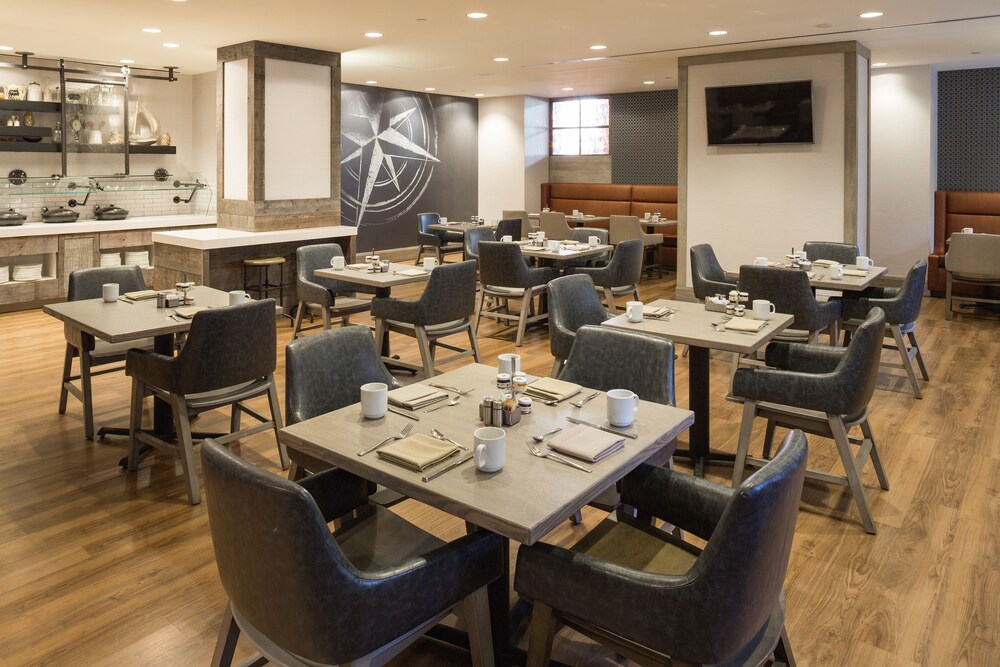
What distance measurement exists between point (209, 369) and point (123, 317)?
0.71m

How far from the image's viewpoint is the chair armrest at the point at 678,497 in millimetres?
1970

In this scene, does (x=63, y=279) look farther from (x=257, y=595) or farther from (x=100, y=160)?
(x=257, y=595)

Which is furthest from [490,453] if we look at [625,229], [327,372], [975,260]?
[625,229]

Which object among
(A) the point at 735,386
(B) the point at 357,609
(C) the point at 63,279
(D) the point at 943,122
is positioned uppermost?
(D) the point at 943,122

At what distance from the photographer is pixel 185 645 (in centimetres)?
228

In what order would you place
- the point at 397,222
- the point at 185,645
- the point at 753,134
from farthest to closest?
the point at 397,222, the point at 753,134, the point at 185,645

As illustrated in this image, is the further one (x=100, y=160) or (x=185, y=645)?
(x=100, y=160)

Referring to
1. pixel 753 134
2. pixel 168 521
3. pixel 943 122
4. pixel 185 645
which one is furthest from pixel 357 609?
pixel 943 122

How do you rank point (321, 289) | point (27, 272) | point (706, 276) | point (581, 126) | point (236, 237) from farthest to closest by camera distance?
point (581, 126), point (27, 272), point (236, 237), point (706, 276), point (321, 289)

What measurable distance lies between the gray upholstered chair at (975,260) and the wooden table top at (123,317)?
6.75 metres

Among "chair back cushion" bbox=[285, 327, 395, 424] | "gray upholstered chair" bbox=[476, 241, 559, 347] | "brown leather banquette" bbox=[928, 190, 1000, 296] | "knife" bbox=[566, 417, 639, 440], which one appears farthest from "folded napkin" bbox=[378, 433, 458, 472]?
"brown leather banquette" bbox=[928, 190, 1000, 296]

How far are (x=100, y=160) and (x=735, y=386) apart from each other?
26.6 ft

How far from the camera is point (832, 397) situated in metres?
2.93

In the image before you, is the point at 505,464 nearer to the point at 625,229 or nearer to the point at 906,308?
the point at 906,308
